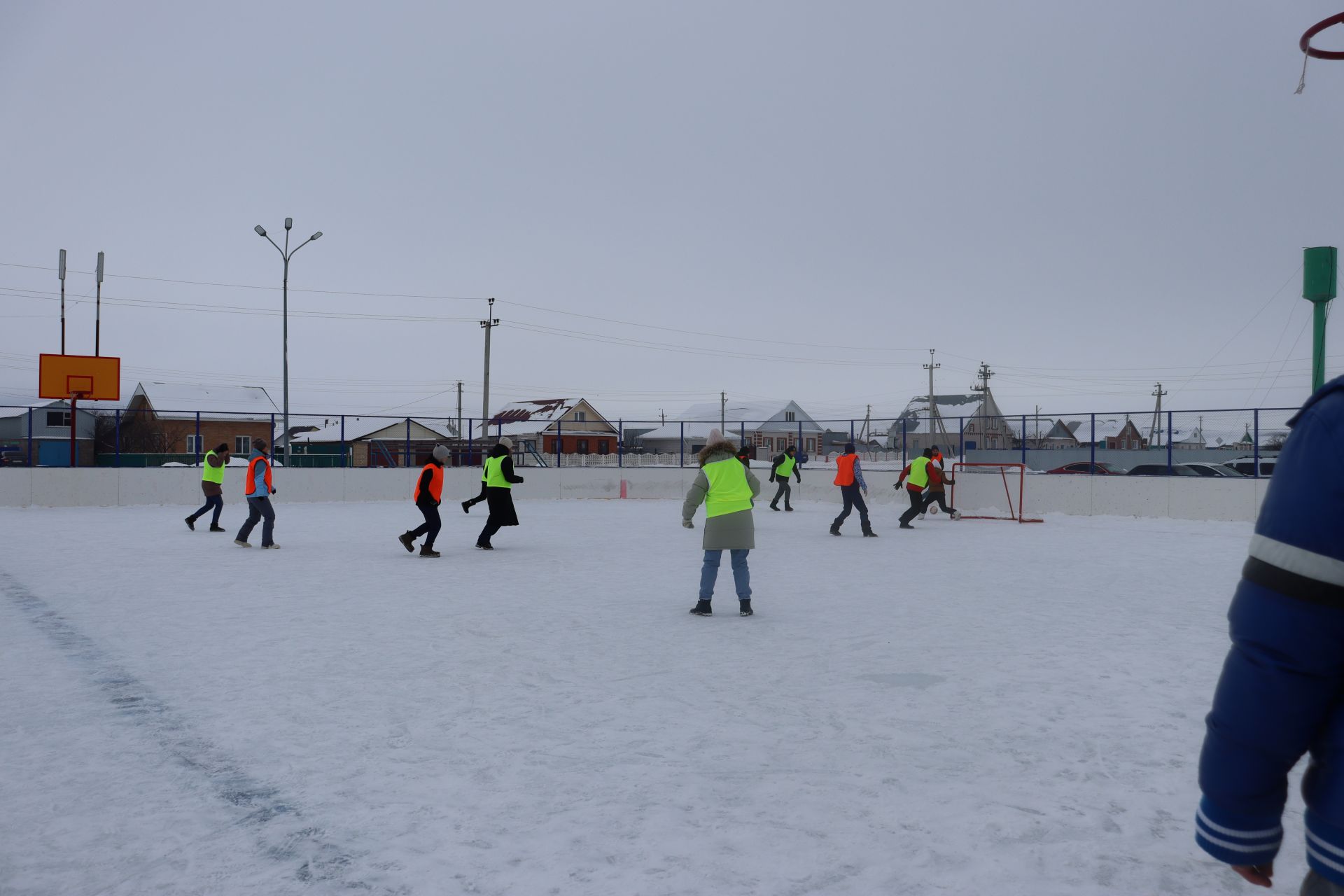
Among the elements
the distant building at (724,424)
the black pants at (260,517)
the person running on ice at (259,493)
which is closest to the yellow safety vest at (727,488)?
the person running on ice at (259,493)

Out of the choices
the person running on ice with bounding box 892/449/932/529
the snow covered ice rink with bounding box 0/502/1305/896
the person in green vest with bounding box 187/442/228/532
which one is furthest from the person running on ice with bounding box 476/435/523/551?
the person running on ice with bounding box 892/449/932/529

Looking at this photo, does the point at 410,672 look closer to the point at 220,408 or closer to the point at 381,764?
the point at 381,764

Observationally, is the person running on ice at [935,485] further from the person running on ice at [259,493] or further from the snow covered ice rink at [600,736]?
the person running on ice at [259,493]

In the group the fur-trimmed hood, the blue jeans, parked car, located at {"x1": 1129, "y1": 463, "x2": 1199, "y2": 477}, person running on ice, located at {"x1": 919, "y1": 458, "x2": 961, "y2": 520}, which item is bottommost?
the blue jeans

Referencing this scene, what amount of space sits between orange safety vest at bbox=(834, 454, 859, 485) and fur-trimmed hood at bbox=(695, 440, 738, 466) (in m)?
7.40

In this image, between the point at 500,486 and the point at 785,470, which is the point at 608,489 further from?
the point at 500,486

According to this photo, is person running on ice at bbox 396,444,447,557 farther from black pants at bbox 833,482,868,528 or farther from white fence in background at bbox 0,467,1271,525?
white fence in background at bbox 0,467,1271,525

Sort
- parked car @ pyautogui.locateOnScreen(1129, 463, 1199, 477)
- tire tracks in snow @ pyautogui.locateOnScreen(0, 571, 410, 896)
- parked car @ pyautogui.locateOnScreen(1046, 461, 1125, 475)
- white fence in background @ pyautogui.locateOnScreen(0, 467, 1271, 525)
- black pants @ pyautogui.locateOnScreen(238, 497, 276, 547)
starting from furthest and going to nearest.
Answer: parked car @ pyautogui.locateOnScreen(1046, 461, 1125, 475) → parked car @ pyautogui.locateOnScreen(1129, 463, 1199, 477) → white fence in background @ pyautogui.locateOnScreen(0, 467, 1271, 525) → black pants @ pyautogui.locateOnScreen(238, 497, 276, 547) → tire tracks in snow @ pyautogui.locateOnScreen(0, 571, 410, 896)

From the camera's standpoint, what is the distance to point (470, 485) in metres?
25.4

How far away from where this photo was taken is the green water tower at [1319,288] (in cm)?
1002

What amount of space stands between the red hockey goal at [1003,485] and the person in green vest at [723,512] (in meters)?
12.6

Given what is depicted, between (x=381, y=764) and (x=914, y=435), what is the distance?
2649 centimetres

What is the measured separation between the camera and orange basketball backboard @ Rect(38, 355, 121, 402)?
23.4 metres

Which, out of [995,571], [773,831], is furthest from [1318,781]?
[995,571]
